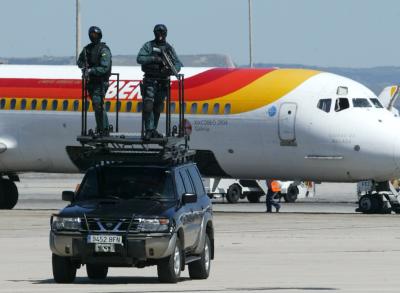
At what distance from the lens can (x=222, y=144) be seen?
142 ft

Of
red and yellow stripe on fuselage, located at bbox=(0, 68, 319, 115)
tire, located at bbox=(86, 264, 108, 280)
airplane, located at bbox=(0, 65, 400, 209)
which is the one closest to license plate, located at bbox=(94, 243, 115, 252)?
tire, located at bbox=(86, 264, 108, 280)

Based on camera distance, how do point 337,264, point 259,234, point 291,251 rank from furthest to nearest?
1. point 259,234
2. point 291,251
3. point 337,264

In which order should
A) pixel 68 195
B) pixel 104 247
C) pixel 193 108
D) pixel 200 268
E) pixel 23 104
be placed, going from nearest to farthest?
pixel 104 247, pixel 200 268, pixel 68 195, pixel 193 108, pixel 23 104

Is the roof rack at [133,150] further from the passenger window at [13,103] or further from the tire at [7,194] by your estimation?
the tire at [7,194]

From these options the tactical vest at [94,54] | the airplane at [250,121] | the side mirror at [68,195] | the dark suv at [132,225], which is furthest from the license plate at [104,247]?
the airplane at [250,121]

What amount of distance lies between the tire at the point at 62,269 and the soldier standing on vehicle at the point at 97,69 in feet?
24.5

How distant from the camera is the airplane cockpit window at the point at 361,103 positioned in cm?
4241

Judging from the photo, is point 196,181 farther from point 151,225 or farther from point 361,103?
point 361,103

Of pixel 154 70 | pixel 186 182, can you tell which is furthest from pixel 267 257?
pixel 154 70

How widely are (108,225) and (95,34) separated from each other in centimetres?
920

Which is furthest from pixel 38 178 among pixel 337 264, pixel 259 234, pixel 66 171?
pixel 337 264

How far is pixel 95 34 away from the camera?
3092cm

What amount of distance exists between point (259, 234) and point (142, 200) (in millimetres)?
11717

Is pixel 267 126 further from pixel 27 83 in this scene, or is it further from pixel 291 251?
pixel 291 251
